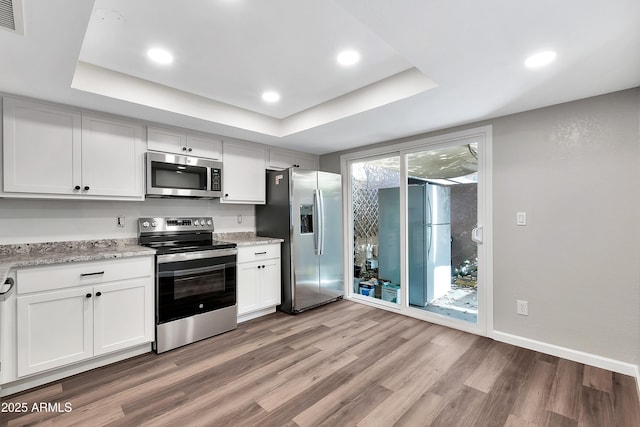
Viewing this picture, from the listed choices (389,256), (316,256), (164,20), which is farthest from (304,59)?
(389,256)

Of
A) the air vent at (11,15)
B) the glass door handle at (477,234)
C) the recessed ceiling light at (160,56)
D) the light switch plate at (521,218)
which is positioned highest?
the recessed ceiling light at (160,56)

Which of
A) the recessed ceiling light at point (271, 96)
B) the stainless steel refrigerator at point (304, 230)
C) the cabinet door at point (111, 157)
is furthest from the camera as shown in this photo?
the stainless steel refrigerator at point (304, 230)

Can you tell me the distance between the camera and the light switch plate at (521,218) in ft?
8.90

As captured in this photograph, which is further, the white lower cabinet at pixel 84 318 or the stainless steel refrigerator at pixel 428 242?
the stainless steel refrigerator at pixel 428 242

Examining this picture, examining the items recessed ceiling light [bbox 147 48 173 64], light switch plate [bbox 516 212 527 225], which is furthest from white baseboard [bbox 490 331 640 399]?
recessed ceiling light [bbox 147 48 173 64]

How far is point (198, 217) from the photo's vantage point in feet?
11.4

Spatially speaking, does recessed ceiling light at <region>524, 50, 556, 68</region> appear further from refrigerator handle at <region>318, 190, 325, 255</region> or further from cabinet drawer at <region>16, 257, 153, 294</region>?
cabinet drawer at <region>16, 257, 153, 294</region>

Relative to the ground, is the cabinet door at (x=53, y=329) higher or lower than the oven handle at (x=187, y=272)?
lower

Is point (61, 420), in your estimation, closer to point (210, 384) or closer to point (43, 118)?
point (210, 384)

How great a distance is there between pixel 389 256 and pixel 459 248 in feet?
3.03

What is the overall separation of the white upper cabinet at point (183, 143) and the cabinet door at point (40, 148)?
0.59m

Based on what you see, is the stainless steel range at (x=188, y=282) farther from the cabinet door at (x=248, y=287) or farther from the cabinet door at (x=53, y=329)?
the cabinet door at (x=53, y=329)

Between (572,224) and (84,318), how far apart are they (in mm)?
4049

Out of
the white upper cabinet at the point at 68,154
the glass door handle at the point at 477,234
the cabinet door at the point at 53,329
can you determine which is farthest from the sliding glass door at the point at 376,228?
the cabinet door at the point at 53,329
